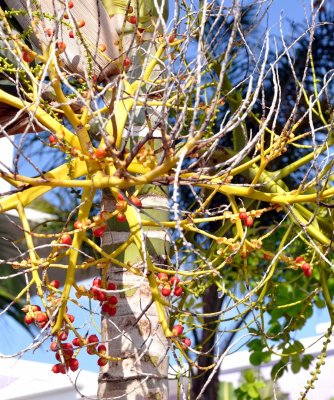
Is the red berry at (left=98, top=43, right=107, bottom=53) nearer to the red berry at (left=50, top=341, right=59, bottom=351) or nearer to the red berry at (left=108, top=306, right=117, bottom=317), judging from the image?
the red berry at (left=108, top=306, right=117, bottom=317)

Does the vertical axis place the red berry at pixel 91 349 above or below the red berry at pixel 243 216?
below

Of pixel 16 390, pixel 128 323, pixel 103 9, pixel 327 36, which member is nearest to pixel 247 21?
pixel 327 36

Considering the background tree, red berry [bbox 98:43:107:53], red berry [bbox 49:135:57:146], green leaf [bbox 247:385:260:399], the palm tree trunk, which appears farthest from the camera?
green leaf [bbox 247:385:260:399]

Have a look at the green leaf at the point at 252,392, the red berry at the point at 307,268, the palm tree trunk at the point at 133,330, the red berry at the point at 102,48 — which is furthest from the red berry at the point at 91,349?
the green leaf at the point at 252,392

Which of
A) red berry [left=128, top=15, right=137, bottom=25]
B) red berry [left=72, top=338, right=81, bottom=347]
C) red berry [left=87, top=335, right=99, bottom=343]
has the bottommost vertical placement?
red berry [left=87, top=335, right=99, bottom=343]

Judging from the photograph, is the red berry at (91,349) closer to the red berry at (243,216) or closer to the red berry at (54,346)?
the red berry at (54,346)

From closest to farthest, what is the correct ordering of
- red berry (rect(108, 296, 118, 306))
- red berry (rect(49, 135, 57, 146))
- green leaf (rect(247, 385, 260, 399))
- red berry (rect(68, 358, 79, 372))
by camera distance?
red berry (rect(49, 135, 57, 146)) → red berry (rect(68, 358, 79, 372)) → red berry (rect(108, 296, 118, 306)) → green leaf (rect(247, 385, 260, 399))

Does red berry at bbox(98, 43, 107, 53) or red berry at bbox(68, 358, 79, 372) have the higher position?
red berry at bbox(98, 43, 107, 53)

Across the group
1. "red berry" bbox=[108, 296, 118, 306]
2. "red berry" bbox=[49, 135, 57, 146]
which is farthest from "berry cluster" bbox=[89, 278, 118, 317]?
"red berry" bbox=[49, 135, 57, 146]

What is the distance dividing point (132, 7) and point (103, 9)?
101 mm

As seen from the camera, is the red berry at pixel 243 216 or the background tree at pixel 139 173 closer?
the background tree at pixel 139 173

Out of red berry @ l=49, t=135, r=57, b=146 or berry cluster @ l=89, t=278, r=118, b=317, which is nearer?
red berry @ l=49, t=135, r=57, b=146

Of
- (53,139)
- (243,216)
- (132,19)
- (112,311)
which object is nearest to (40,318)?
(112,311)

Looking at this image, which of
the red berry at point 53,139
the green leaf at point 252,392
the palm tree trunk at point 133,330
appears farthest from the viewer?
the green leaf at point 252,392
